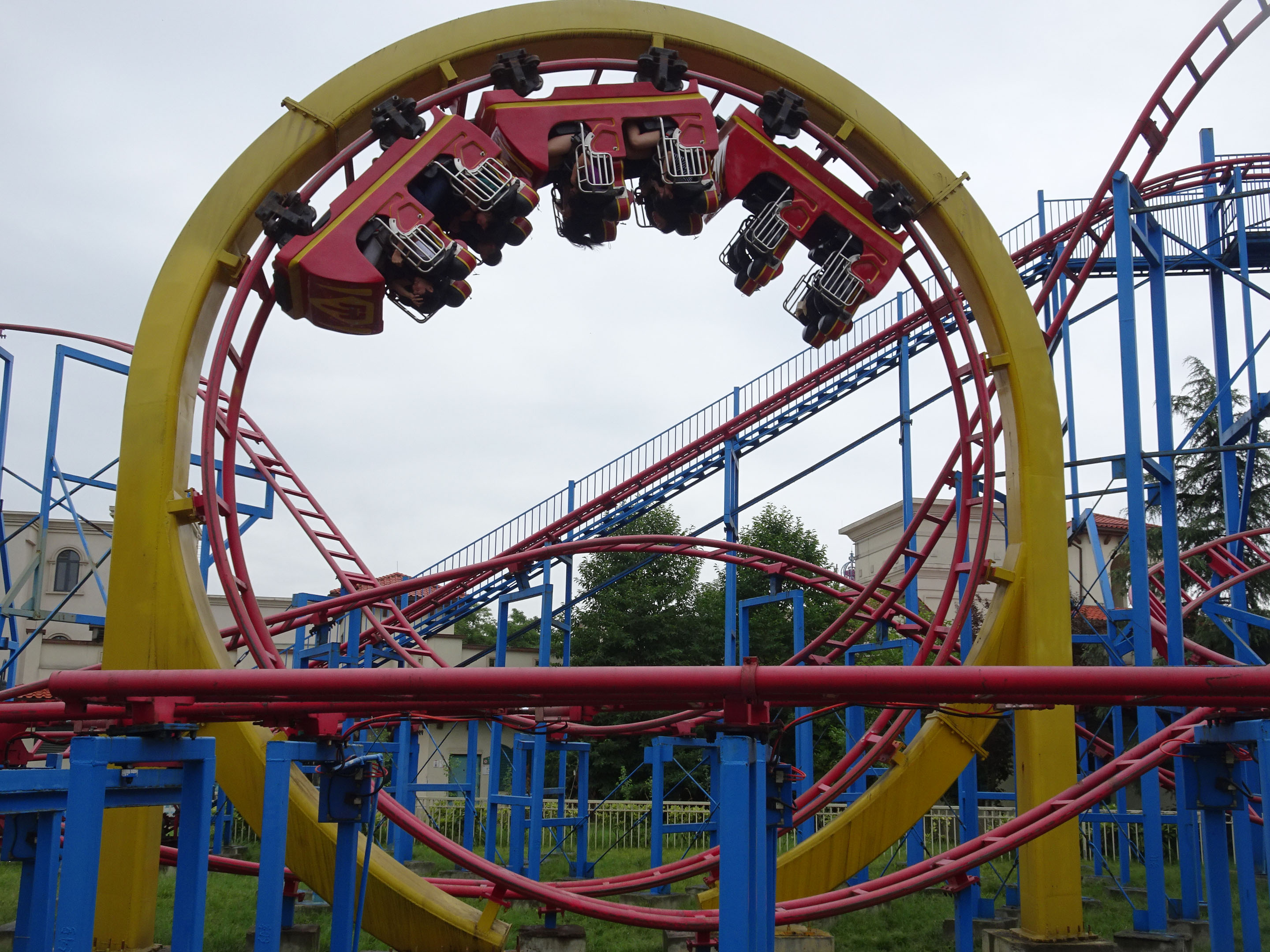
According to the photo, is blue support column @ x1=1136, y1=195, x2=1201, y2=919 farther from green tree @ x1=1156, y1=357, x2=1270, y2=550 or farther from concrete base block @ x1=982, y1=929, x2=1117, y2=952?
green tree @ x1=1156, y1=357, x2=1270, y2=550

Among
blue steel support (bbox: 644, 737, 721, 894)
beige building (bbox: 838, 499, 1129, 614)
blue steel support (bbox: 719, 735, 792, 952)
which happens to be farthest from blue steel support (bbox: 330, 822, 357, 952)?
beige building (bbox: 838, 499, 1129, 614)

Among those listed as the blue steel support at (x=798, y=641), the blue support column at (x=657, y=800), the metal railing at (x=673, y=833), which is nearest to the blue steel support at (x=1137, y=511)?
the blue steel support at (x=798, y=641)

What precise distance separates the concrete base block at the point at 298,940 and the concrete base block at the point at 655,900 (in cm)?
298

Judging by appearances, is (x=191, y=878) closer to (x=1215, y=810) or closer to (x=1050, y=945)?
(x=1215, y=810)

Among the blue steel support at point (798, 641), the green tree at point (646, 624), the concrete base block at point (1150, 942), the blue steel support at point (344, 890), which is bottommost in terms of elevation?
the concrete base block at point (1150, 942)

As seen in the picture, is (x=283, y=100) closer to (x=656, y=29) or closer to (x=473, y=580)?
(x=656, y=29)

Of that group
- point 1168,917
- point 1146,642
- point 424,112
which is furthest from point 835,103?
point 1168,917

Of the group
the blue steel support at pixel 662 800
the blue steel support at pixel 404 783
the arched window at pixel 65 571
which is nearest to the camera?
the blue steel support at pixel 662 800

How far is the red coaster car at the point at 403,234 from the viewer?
6.77 metres

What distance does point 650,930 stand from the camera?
8805mm

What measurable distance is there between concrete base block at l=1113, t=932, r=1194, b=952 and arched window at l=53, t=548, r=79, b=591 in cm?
2762

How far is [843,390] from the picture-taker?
15023 millimetres

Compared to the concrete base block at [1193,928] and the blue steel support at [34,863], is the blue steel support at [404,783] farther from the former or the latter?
the blue steel support at [34,863]

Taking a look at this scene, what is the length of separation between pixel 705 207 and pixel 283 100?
103 inches
